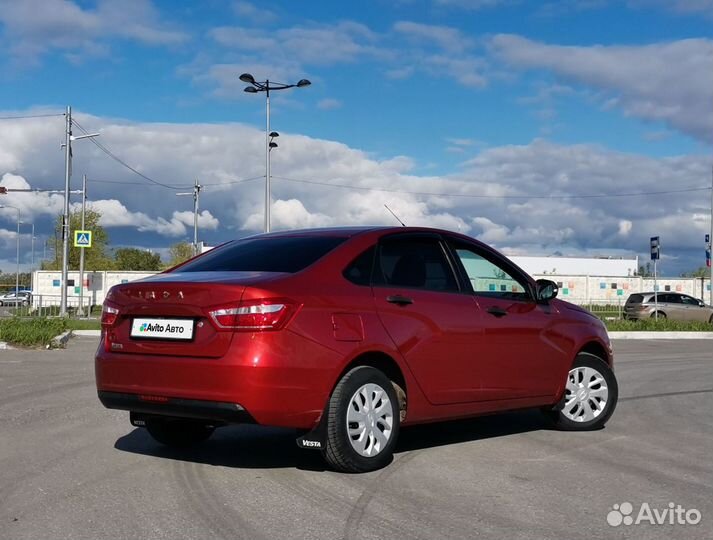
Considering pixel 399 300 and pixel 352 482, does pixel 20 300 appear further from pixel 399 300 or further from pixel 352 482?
pixel 352 482

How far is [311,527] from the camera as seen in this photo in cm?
471

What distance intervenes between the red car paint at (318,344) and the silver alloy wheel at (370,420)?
8.7 inches

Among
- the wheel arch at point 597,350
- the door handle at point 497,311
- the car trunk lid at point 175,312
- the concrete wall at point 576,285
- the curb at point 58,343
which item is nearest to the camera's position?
the car trunk lid at point 175,312

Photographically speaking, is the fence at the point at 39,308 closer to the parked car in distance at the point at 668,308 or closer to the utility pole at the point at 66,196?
the utility pole at the point at 66,196

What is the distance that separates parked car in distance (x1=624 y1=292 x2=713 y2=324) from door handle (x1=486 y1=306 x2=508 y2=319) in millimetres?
32698

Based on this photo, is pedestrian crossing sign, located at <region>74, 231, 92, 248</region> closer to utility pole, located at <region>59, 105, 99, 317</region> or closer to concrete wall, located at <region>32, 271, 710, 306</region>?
utility pole, located at <region>59, 105, 99, 317</region>

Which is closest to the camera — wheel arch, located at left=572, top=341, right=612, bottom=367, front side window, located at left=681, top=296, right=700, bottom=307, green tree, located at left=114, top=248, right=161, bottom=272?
wheel arch, located at left=572, top=341, right=612, bottom=367

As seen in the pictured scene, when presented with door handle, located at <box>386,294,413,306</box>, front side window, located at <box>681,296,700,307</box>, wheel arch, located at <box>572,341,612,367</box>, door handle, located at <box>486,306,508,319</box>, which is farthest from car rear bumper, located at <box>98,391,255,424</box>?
front side window, located at <box>681,296,700,307</box>

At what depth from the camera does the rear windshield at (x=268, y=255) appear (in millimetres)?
6230

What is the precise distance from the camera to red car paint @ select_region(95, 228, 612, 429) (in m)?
5.62

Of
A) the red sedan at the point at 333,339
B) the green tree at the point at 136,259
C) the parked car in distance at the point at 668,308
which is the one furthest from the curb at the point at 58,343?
the green tree at the point at 136,259

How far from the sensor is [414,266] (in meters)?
6.75

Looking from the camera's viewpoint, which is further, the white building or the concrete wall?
the white building

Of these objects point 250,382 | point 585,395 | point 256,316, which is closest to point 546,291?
point 585,395
